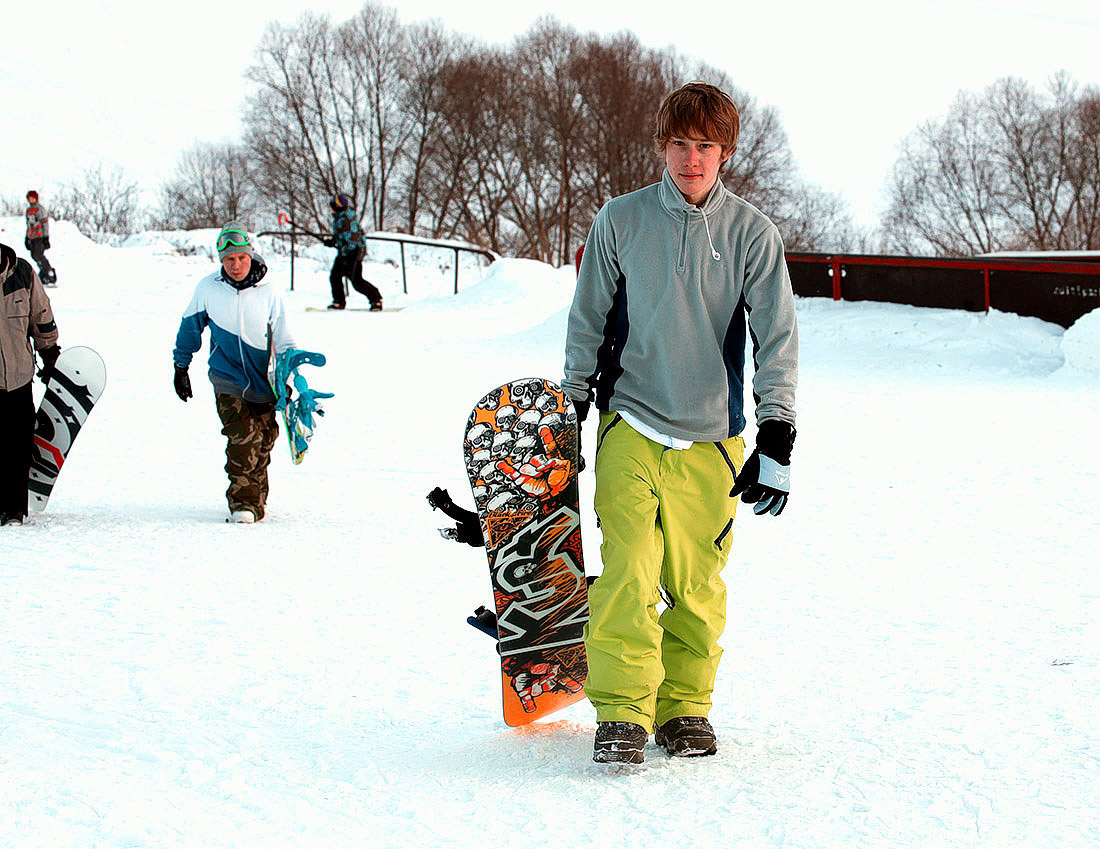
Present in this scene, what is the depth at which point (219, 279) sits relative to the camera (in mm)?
6324

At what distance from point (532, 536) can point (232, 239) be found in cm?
368

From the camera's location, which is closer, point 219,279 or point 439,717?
point 439,717

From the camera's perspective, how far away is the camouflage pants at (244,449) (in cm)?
635

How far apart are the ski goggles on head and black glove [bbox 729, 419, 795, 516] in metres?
4.06

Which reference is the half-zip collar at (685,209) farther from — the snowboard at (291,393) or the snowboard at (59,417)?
the snowboard at (59,417)

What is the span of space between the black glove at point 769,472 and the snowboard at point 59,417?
451cm

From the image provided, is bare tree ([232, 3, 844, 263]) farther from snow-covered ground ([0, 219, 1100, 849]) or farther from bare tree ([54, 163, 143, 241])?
snow-covered ground ([0, 219, 1100, 849])

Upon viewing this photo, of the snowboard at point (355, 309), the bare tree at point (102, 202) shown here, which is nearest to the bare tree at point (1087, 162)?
the snowboard at point (355, 309)

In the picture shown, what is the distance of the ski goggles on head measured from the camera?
6.19 metres

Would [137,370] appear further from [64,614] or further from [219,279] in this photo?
[64,614]

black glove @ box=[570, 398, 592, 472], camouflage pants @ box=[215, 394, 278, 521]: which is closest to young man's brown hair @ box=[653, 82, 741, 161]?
black glove @ box=[570, 398, 592, 472]

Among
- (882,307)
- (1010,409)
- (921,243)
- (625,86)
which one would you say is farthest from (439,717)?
(921,243)

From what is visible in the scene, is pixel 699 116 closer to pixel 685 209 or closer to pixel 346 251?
pixel 685 209

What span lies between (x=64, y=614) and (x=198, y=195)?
148ft
